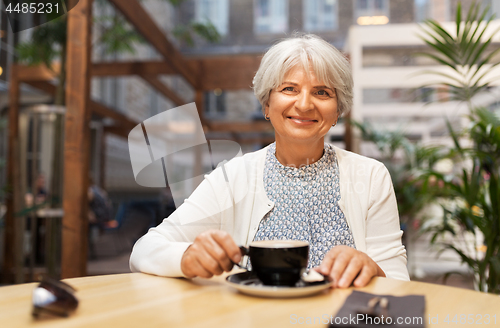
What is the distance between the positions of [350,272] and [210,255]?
0.23 metres

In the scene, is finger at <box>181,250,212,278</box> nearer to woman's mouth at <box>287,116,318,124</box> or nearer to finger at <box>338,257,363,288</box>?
finger at <box>338,257,363,288</box>

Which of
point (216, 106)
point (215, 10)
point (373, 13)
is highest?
point (215, 10)

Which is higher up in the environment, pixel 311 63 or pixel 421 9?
pixel 421 9

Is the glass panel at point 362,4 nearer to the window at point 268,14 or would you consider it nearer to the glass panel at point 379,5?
the glass panel at point 379,5

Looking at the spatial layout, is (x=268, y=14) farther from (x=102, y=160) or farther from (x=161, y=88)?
(x=102, y=160)

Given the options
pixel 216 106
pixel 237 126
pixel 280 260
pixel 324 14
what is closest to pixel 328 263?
pixel 280 260

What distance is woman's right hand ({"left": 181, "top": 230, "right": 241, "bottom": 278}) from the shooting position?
65 cm

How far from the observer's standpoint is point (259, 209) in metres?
1.07

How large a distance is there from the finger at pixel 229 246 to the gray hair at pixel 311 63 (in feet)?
1.73

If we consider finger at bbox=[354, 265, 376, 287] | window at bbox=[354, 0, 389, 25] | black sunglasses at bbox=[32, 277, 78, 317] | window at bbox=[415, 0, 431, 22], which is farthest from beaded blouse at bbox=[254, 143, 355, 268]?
window at bbox=[354, 0, 389, 25]

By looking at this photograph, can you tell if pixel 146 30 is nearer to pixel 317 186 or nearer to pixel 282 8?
pixel 317 186

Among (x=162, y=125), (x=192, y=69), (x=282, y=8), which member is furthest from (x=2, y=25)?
(x=162, y=125)

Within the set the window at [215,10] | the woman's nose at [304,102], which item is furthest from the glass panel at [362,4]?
the woman's nose at [304,102]

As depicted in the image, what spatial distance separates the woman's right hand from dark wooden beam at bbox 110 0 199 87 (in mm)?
2421
